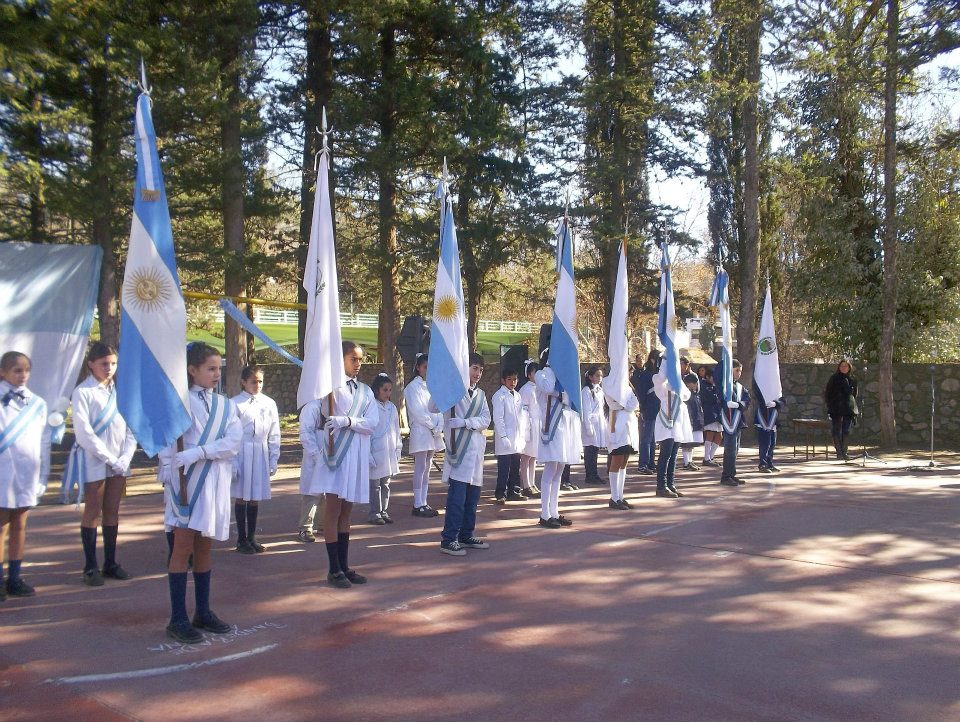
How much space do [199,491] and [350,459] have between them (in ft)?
5.28

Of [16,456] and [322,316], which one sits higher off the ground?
[322,316]

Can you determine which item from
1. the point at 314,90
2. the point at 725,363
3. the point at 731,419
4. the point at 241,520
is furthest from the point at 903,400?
the point at 241,520

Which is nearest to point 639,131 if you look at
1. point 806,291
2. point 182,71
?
point 806,291

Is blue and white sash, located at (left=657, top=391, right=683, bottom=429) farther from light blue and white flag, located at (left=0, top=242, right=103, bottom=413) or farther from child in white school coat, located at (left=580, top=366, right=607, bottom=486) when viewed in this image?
light blue and white flag, located at (left=0, top=242, right=103, bottom=413)

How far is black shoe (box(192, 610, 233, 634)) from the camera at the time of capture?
20.3 feet

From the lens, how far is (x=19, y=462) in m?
6.86

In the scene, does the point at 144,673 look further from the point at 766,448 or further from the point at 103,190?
the point at 766,448

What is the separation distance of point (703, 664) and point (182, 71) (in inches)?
517

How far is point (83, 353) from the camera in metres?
13.7

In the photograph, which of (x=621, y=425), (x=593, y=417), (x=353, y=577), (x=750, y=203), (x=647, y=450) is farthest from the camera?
(x=750, y=203)

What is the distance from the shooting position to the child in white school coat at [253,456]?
8664mm

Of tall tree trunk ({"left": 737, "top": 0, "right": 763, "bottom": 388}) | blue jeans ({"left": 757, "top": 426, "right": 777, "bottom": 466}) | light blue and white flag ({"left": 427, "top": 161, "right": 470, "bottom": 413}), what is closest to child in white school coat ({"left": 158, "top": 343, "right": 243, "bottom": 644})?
light blue and white flag ({"left": 427, "top": 161, "right": 470, "bottom": 413})

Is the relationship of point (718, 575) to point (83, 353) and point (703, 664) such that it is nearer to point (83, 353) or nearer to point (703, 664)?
point (703, 664)

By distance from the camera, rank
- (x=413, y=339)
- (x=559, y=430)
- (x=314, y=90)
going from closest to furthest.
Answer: (x=559, y=430)
(x=413, y=339)
(x=314, y=90)
